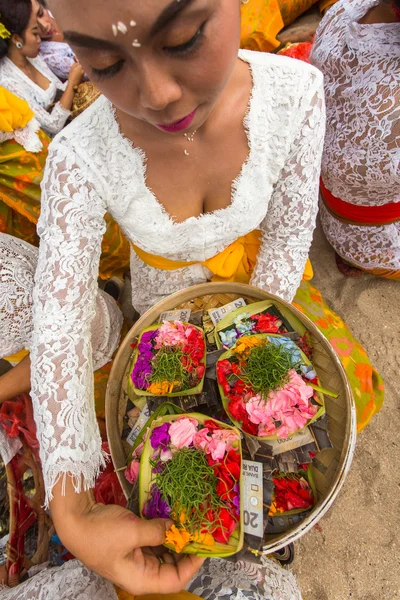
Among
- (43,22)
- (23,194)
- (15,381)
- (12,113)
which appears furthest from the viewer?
(43,22)

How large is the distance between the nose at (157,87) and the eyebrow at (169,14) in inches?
1.6

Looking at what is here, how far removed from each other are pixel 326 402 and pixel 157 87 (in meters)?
0.69

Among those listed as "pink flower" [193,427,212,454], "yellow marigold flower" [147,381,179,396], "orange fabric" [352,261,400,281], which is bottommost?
"orange fabric" [352,261,400,281]

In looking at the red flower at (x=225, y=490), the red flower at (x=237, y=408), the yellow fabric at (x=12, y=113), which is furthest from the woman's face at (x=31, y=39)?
the red flower at (x=225, y=490)

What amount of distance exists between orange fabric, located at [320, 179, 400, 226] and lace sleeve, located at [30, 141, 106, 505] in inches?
35.6

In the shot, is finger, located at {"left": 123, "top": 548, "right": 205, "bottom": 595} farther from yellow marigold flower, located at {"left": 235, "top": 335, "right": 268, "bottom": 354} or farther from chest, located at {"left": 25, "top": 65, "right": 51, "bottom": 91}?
Answer: chest, located at {"left": 25, "top": 65, "right": 51, "bottom": 91}

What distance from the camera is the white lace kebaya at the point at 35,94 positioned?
6.22 feet

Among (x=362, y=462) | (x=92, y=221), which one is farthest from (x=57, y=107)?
(x=362, y=462)

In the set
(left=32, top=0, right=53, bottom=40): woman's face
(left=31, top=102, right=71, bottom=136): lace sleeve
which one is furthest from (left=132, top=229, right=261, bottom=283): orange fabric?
(left=32, top=0, right=53, bottom=40): woman's face

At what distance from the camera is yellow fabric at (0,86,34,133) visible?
4.35ft

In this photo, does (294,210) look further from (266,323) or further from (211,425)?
(211,425)

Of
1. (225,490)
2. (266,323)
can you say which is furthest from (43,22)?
(225,490)

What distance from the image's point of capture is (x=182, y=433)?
691 millimetres

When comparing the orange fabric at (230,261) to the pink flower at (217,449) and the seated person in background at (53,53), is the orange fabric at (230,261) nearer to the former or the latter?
the pink flower at (217,449)
